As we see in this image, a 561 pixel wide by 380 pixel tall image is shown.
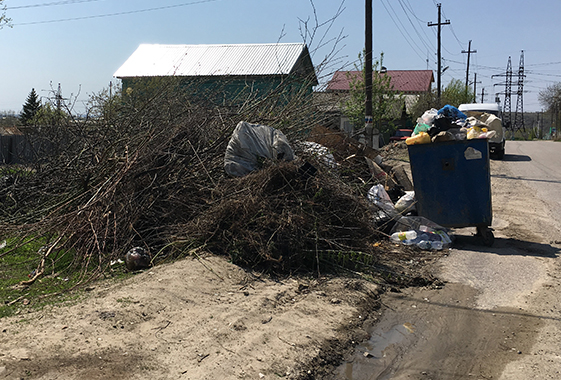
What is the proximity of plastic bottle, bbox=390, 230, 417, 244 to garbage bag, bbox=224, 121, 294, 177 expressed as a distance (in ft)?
6.53

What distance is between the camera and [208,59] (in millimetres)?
26484

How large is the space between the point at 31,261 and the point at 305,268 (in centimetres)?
331

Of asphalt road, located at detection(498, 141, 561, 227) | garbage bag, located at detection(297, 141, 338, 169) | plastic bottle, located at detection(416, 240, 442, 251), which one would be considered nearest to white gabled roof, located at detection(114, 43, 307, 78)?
asphalt road, located at detection(498, 141, 561, 227)

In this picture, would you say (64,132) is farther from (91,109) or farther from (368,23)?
(368,23)

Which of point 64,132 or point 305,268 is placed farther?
point 64,132

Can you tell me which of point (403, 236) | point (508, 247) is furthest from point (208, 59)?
point (508, 247)

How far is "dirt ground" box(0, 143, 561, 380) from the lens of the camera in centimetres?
339

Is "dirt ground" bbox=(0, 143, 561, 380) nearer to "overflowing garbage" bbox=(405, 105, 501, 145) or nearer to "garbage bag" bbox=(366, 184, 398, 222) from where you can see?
"garbage bag" bbox=(366, 184, 398, 222)

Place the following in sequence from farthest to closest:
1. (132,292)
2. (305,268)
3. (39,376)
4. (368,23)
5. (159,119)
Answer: (368,23) → (159,119) → (305,268) → (132,292) → (39,376)

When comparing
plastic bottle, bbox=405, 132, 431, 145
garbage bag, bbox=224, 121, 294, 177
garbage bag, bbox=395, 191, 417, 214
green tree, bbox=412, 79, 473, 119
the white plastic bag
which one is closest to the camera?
garbage bag, bbox=224, 121, 294, 177

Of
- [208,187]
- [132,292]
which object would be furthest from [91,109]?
[132,292]

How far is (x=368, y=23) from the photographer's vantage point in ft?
52.7

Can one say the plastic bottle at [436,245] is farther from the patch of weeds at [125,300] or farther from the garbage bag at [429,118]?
the patch of weeds at [125,300]

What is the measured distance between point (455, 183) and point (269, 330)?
4.56m
